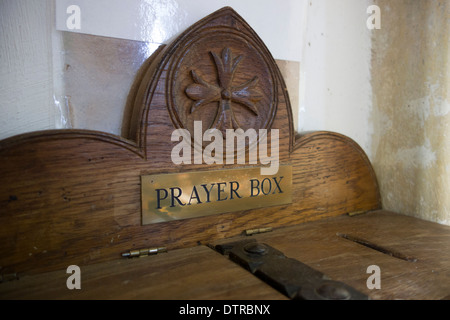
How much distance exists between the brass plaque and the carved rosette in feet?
0.56

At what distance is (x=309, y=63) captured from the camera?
1428mm

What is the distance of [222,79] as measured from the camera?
111cm

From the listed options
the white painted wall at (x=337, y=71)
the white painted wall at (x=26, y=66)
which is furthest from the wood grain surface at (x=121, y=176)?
the white painted wall at (x=337, y=71)

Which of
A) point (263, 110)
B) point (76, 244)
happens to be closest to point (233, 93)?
point (263, 110)

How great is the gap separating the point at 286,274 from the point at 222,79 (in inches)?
25.9

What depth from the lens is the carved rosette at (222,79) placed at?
1.05 meters

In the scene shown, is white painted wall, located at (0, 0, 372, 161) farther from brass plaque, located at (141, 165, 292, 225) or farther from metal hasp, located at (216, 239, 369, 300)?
metal hasp, located at (216, 239, 369, 300)

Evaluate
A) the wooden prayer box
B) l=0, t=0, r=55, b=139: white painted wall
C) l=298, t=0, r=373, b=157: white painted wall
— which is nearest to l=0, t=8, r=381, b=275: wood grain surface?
the wooden prayer box

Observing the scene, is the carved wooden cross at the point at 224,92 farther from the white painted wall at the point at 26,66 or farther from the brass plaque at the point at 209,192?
the white painted wall at the point at 26,66

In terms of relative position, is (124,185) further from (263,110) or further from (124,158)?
(263,110)

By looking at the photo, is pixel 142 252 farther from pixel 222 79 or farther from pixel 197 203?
pixel 222 79

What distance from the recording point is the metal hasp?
2.40 feet

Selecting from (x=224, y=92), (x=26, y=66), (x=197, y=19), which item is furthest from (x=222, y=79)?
(x=26, y=66)
